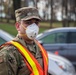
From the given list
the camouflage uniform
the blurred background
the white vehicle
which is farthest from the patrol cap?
the blurred background

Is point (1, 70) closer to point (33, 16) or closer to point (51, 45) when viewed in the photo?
point (33, 16)

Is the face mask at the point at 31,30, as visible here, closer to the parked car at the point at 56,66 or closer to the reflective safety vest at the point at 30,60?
the reflective safety vest at the point at 30,60

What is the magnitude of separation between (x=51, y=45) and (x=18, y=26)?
9.19 m

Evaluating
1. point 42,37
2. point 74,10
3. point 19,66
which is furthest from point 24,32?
point 74,10

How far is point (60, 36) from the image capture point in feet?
41.8

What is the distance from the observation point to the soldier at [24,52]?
10.7 feet

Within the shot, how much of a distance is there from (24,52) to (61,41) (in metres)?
9.61

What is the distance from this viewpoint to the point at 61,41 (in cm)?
1290

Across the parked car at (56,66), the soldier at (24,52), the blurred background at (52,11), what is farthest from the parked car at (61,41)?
the blurred background at (52,11)

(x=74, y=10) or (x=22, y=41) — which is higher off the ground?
(x=22, y=41)

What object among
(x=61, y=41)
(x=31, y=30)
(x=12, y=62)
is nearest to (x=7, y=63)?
(x=12, y=62)

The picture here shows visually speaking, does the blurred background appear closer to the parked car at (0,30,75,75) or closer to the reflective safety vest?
the parked car at (0,30,75,75)

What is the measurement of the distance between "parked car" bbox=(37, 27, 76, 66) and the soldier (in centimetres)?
901

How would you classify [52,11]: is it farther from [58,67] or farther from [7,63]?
[7,63]
